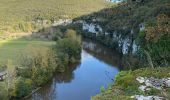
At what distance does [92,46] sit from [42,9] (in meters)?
46.4

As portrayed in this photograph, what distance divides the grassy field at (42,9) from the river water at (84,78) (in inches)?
1774

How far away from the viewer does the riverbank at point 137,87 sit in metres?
5.70

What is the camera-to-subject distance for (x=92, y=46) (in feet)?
198

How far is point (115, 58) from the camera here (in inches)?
1978

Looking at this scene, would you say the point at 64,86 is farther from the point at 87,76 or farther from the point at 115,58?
the point at 115,58

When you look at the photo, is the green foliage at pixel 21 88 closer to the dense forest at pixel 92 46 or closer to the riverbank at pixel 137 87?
the dense forest at pixel 92 46

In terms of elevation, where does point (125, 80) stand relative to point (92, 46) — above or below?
above

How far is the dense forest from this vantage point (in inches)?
251

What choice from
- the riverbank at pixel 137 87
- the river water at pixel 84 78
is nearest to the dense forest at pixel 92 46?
the riverbank at pixel 137 87

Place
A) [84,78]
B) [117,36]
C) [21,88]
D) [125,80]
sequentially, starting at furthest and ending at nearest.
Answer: [117,36]
[84,78]
[21,88]
[125,80]

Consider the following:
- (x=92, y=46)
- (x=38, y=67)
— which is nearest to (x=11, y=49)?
(x=92, y=46)

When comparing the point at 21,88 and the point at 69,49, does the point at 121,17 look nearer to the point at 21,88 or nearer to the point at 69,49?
the point at 69,49

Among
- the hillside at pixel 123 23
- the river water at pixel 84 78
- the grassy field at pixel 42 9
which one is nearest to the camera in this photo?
the river water at pixel 84 78

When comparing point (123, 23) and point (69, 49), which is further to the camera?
point (123, 23)
